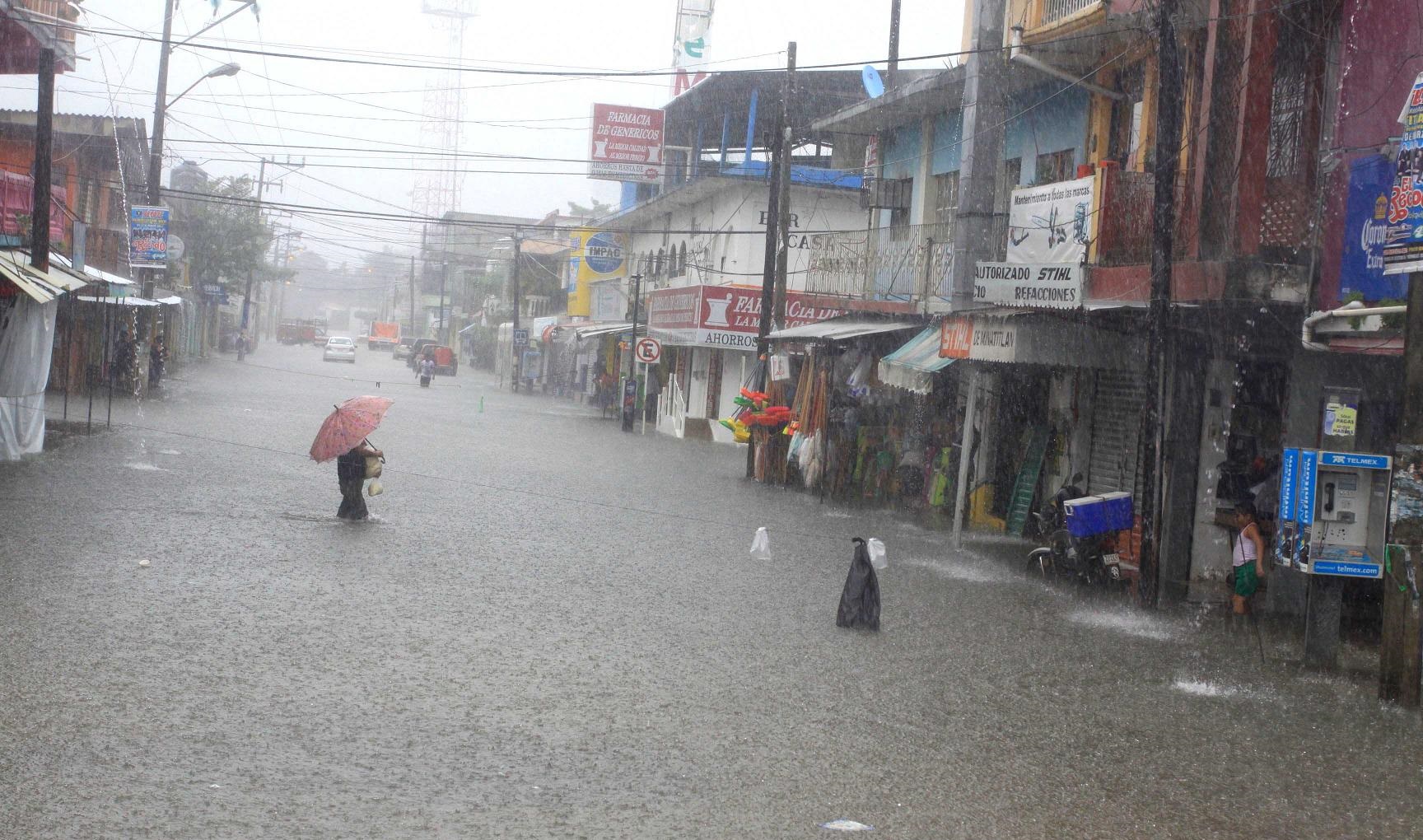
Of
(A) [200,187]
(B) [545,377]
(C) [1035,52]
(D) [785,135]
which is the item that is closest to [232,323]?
(A) [200,187]

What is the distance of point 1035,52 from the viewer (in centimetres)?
1841

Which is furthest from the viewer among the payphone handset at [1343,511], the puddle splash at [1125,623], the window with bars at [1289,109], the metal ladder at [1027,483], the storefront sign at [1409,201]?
the metal ladder at [1027,483]

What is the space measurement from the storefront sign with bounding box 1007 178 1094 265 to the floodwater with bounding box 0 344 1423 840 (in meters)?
3.67

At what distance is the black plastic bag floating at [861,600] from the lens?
10.6 metres

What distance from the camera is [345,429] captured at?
1404 centimetres

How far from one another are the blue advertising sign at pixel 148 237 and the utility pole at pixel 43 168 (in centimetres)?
1361

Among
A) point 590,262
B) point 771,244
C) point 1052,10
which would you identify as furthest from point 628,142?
point 1052,10

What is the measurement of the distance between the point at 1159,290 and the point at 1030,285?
2945 millimetres

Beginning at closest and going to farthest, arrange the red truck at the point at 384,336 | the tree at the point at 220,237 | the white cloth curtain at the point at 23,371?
the white cloth curtain at the point at 23,371, the tree at the point at 220,237, the red truck at the point at 384,336

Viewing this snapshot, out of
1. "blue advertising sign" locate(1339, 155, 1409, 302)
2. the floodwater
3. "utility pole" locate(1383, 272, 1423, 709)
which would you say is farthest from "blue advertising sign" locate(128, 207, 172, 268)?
"utility pole" locate(1383, 272, 1423, 709)

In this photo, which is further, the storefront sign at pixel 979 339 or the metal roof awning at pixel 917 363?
the metal roof awning at pixel 917 363

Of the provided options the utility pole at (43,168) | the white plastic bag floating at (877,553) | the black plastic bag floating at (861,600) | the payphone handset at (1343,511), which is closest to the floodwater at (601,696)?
the black plastic bag floating at (861,600)

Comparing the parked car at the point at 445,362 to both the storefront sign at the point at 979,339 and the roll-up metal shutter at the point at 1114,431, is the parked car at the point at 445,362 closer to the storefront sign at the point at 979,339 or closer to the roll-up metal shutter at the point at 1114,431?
the roll-up metal shutter at the point at 1114,431

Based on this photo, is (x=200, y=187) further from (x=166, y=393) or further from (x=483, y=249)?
(x=483, y=249)
